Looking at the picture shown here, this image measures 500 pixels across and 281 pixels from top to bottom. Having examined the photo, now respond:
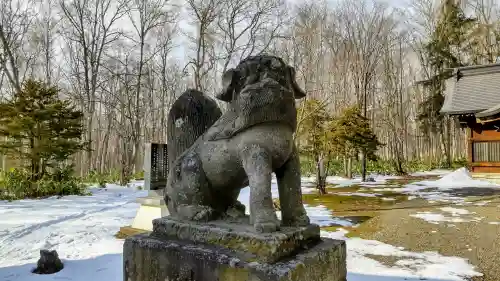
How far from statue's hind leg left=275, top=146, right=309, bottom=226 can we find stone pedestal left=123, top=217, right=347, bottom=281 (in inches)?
2.9

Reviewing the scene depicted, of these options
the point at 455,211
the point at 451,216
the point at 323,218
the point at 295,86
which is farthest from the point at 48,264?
the point at 455,211

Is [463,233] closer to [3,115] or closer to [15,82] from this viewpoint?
[3,115]

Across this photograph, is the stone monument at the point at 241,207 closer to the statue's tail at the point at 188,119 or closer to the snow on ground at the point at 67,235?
the statue's tail at the point at 188,119

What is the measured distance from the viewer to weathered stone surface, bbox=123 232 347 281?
1302 millimetres

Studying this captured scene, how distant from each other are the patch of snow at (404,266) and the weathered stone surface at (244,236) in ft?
8.57

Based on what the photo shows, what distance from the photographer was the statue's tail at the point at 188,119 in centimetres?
193

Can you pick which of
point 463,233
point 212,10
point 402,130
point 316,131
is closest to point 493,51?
point 402,130

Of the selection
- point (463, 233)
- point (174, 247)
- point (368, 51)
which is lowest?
point (463, 233)

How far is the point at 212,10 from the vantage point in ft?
51.9

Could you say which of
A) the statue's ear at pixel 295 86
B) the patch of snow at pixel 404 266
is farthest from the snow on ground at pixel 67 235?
the statue's ear at pixel 295 86

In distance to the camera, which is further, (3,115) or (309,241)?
(3,115)

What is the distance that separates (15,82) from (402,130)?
2428cm

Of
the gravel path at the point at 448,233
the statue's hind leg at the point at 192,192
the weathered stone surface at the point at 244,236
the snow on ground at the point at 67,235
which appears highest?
the statue's hind leg at the point at 192,192

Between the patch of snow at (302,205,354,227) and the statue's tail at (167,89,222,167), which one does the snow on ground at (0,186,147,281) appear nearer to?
the statue's tail at (167,89,222,167)
